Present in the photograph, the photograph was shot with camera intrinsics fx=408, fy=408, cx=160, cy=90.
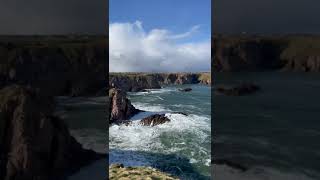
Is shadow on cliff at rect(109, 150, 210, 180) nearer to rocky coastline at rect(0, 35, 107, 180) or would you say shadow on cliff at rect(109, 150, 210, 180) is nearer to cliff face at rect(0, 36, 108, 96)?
rocky coastline at rect(0, 35, 107, 180)

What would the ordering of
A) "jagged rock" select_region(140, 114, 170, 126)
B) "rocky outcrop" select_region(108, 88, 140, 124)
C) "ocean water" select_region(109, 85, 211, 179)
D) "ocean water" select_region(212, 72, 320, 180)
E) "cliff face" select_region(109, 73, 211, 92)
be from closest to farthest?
"ocean water" select_region(212, 72, 320, 180) → "ocean water" select_region(109, 85, 211, 179) → "jagged rock" select_region(140, 114, 170, 126) → "rocky outcrop" select_region(108, 88, 140, 124) → "cliff face" select_region(109, 73, 211, 92)

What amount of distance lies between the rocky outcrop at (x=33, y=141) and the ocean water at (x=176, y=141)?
2976 mm

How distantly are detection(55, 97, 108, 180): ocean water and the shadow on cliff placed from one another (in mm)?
3004

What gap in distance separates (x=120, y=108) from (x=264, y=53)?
4568 mm

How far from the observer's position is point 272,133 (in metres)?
5.02

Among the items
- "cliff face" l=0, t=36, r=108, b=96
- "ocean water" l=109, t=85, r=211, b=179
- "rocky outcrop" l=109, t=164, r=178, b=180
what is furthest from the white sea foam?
"cliff face" l=0, t=36, r=108, b=96

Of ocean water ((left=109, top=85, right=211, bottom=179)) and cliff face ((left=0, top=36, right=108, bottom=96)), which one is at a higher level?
cliff face ((left=0, top=36, right=108, bottom=96))

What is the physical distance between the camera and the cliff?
500 centimetres

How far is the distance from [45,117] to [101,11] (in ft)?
5.13

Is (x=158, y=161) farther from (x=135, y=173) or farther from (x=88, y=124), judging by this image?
(x=88, y=124)

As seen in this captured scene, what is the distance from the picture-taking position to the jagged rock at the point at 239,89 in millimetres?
5070

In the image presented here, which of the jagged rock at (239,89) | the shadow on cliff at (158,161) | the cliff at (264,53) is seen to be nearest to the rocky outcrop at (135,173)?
the shadow on cliff at (158,161)

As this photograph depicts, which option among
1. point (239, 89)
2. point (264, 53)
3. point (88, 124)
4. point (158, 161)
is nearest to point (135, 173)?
point (158, 161)

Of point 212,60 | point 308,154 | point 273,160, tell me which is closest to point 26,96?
point 212,60
